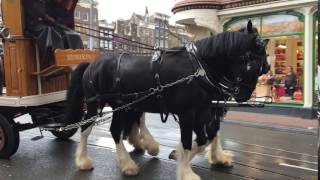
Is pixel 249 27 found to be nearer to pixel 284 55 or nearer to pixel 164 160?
pixel 164 160

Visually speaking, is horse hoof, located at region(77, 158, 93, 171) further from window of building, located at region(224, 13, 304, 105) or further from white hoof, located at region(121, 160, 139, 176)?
window of building, located at region(224, 13, 304, 105)

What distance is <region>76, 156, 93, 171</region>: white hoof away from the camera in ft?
20.2

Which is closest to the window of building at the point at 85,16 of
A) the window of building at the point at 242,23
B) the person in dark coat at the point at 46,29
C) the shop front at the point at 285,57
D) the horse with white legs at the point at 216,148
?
the window of building at the point at 242,23

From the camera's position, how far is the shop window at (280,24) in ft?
45.3

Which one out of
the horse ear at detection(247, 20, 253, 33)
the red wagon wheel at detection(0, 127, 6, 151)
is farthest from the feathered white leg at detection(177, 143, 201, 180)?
the red wagon wheel at detection(0, 127, 6, 151)

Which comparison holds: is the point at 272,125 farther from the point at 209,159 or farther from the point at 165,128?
the point at 209,159

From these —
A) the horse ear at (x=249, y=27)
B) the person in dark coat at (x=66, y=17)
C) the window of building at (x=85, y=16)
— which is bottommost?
the horse ear at (x=249, y=27)

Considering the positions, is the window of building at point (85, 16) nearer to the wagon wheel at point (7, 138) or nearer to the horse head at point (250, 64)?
the wagon wheel at point (7, 138)

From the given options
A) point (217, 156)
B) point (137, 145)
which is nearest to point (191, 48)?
point (217, 156)

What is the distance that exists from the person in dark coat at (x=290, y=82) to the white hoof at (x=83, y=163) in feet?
31.5

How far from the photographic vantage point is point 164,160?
6.69 metres

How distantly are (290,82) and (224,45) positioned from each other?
32.0 feet

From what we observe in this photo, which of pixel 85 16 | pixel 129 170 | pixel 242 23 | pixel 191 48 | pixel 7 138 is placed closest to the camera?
pixel 191 48

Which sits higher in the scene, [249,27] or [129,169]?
[249,27]
